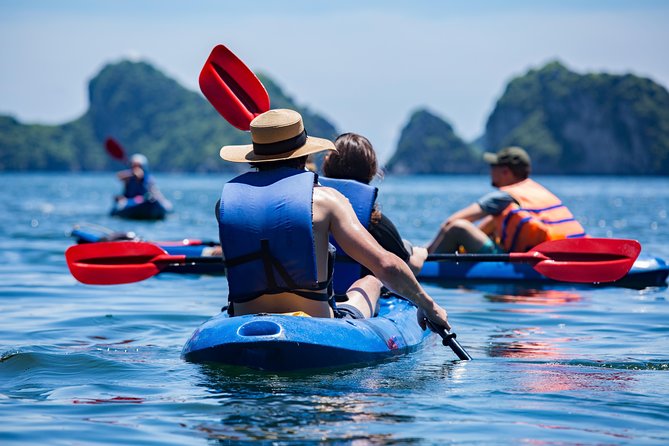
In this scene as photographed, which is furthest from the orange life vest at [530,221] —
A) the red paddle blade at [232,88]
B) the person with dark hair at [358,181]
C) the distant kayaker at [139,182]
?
the distant kayaker at [139,182]

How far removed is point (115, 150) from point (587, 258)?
719 inches

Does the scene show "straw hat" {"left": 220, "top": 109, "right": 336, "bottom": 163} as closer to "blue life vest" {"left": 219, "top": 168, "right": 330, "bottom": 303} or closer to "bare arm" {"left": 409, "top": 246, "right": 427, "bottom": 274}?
"blue life vest" {"left": 219, "top": 168, "right": 330, "bottom": 303}

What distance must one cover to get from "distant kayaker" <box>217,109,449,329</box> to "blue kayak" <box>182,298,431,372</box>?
0.14 m

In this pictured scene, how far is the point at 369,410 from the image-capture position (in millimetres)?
4383

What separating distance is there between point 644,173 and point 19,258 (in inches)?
6210

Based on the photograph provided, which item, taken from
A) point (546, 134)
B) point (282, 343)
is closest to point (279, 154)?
point (282, 343)

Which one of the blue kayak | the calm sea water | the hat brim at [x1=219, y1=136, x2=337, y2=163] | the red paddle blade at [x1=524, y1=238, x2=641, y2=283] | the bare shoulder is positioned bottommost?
the calm sea water

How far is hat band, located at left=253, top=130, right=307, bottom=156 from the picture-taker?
200 inches

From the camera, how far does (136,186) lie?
2192 centimetres

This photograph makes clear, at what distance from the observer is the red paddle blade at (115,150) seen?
23719 mm

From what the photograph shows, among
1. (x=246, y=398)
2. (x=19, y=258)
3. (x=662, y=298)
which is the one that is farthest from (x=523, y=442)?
(x=19, y=258)

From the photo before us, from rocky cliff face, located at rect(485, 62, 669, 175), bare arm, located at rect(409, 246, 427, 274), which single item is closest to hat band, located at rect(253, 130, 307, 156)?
bare arm, located at rect(409, 246, 427, 274)

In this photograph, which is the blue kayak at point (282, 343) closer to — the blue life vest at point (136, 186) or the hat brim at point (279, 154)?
the hat brim at point (279, 154)

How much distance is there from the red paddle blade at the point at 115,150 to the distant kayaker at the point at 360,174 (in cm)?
1797
